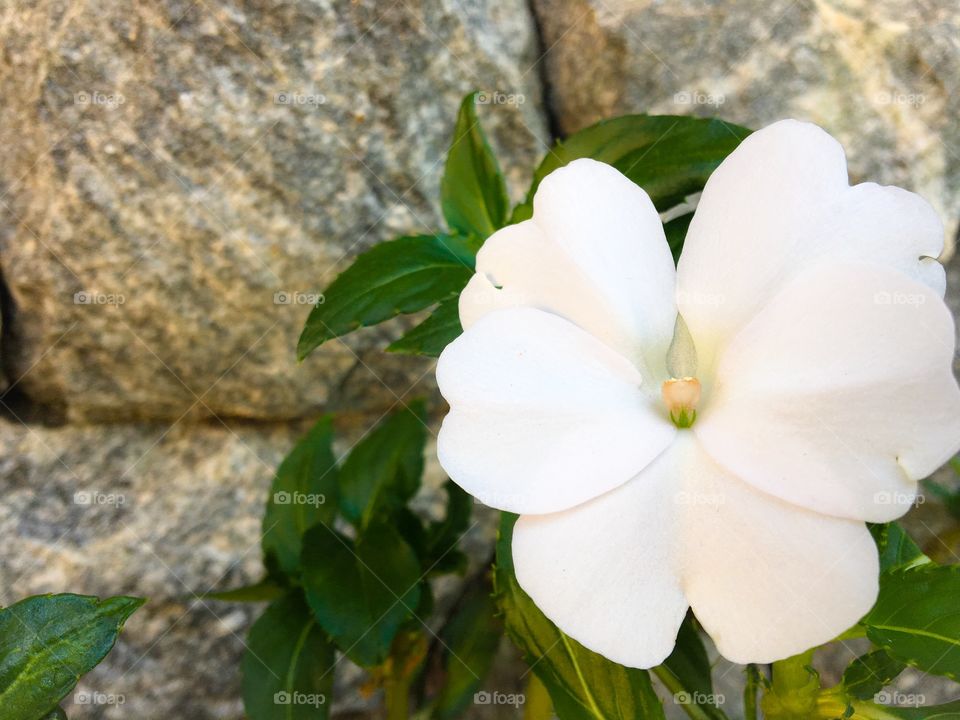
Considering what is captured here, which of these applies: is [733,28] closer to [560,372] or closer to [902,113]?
[902,113]

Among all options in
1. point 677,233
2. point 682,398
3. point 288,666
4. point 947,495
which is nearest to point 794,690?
point 682,398

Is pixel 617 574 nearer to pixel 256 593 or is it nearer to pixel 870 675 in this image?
pixel 870 675

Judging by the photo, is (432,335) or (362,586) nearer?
(432,335)

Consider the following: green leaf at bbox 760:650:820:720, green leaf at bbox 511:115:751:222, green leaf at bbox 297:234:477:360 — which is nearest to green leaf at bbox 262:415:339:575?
green leaf at bbox 297:234:477:360

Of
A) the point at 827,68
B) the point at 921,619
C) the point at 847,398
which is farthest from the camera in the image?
the point at 827,68

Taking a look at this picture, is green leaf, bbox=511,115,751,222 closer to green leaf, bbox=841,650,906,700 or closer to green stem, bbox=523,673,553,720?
green leaf, bbox=841,650,906,700

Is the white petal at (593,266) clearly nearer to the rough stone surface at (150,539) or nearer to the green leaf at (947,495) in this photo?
the rough stone surface at (150,539)

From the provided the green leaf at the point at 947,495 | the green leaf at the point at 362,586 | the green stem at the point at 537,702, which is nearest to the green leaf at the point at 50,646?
the green leaf at the point at 362,586
